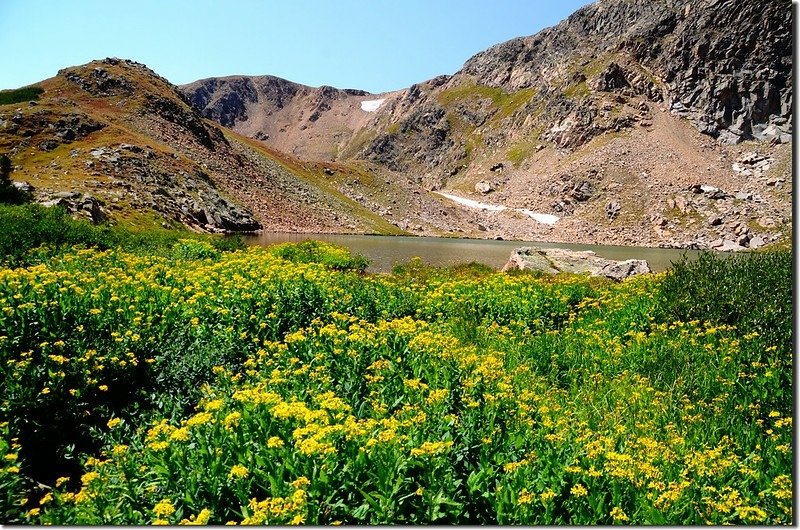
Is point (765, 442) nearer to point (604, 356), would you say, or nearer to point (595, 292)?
point (604, 356)

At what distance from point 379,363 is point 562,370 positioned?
4.93 m

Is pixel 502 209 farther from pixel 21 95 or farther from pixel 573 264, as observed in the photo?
pixel 573 264

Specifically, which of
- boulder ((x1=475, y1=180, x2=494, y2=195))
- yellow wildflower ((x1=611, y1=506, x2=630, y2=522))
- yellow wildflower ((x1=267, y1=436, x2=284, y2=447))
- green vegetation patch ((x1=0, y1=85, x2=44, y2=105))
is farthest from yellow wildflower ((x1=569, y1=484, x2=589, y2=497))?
boulder ((x1=475, y1=180, x2=494, y2=195))

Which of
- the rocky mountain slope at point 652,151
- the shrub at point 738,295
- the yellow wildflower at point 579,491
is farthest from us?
the rocky mountain slope at point 652,151

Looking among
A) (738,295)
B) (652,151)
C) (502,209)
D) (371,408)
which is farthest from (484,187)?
(371,408)

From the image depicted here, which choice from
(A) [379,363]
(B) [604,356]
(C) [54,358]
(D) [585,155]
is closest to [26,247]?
(C) [54,358]

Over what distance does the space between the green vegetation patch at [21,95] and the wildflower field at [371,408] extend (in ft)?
347

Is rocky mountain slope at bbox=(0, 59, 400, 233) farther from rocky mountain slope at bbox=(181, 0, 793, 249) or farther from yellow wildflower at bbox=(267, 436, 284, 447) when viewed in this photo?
yellow wildflower at bbox=(267, 436, 284, 447)

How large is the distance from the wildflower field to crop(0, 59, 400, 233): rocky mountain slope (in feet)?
126

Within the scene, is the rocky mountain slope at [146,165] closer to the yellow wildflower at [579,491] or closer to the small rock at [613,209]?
the yellow wildflower at [579,491]

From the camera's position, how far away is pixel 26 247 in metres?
20.0

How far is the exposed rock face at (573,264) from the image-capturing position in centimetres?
3309

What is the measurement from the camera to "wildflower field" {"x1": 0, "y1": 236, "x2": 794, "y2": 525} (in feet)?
15.7

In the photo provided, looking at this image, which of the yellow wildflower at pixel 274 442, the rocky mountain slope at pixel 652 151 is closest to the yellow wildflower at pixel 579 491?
the yellow wildflower at pixel 274 442
